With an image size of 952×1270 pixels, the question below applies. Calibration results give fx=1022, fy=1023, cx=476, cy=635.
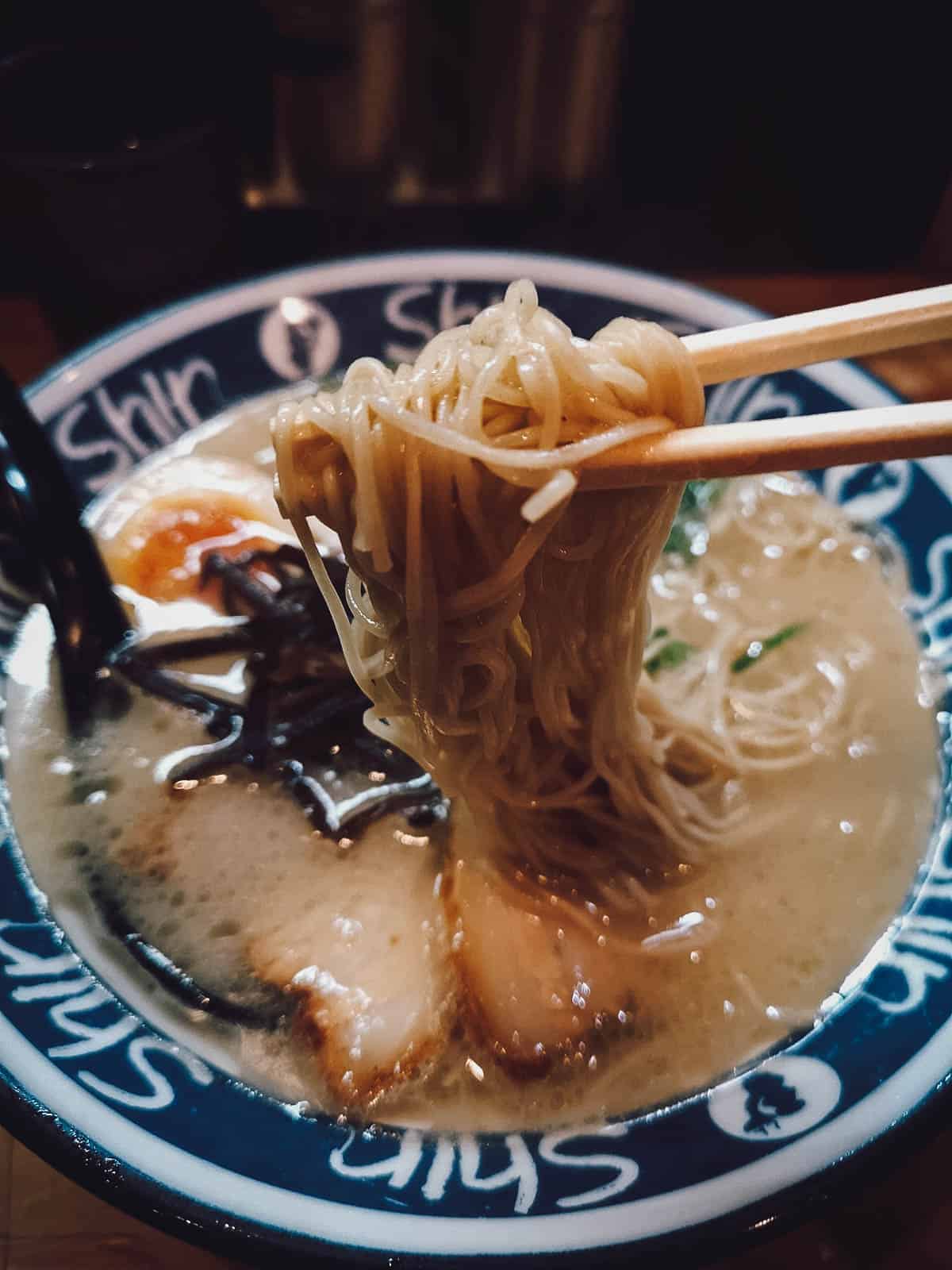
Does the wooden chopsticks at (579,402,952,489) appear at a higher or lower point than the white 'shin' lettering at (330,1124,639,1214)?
higher

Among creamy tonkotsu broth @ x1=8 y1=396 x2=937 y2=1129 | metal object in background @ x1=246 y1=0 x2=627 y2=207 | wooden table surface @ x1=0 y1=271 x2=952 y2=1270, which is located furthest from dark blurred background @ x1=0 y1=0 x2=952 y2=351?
wooden table surface @ x1=0 y1=271 x2=952 y2=1270

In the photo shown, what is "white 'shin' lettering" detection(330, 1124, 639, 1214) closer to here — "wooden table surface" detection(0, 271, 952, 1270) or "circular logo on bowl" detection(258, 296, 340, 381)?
"wooden table surface" detection(0, 271, 952, 1270)

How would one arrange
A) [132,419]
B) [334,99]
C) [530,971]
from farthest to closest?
1. [334,99]
2. [132,419]
3. [530,971]

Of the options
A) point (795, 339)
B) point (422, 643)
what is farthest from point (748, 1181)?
point (795, 339)

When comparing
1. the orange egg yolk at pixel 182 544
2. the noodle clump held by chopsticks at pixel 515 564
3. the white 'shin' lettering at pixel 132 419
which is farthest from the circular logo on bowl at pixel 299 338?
the noodle clump held by chopsticks at pixel 515 564

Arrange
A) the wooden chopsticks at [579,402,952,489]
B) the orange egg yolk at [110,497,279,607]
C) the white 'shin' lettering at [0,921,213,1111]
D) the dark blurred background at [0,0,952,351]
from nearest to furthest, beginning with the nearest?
the wooden chopsticks at [579,402,952,489] → the white 'shin' lettering at [0,921,213,1111] → the orange egg yolk at [110,497,279,607] → the dark blurred background at [0,0,952,351]

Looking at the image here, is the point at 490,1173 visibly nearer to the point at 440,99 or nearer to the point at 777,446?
the point at 777,446

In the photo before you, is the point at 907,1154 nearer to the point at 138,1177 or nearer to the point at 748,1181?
the point at 748,1181

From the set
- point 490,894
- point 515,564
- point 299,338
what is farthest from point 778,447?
point 299,338
